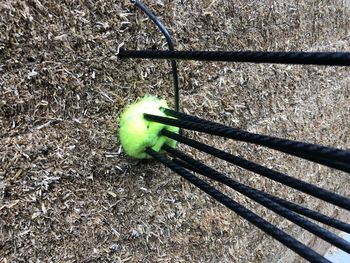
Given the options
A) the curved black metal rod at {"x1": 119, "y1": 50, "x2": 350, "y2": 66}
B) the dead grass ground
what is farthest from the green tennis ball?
the curved black metal rod at {"x1": 119, "y1": 50, "x2": 350, "y2": 66}

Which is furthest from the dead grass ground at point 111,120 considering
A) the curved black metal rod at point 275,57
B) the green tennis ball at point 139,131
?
the curved black metal rod at point 275,57

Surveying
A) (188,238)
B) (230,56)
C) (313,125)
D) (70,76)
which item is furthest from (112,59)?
(313,125)

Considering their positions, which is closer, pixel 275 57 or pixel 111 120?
pixel 275 57

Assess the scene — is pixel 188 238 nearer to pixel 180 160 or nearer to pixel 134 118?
pixel 180 160

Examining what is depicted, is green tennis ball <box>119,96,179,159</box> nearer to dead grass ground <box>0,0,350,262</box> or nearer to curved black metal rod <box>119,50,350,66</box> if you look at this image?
dead grass ground <box>0,0,350,262</box>

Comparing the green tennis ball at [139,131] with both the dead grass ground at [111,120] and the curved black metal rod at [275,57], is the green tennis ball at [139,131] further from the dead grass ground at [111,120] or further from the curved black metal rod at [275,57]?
the curved black metal rod at [275,57]

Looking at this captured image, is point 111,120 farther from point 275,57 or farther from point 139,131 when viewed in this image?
point 275,57

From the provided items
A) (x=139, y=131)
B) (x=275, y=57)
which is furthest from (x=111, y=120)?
(x=275, y=57)
